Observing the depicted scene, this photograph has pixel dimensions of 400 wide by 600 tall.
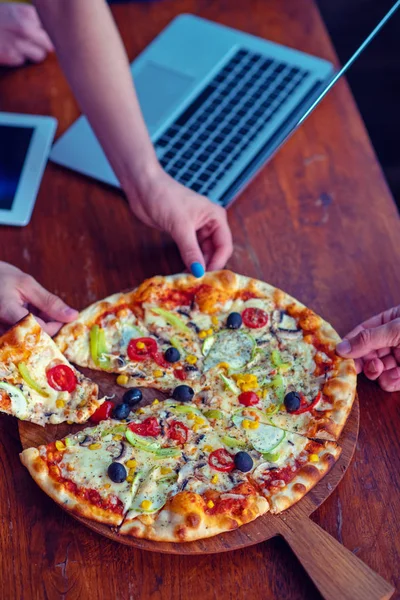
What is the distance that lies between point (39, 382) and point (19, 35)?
234 centimetres

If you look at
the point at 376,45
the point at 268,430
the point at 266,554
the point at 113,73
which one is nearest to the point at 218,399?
the point at 268,430

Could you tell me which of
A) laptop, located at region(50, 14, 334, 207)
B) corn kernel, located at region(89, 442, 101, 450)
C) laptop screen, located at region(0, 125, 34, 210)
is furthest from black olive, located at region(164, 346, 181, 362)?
laptop screen, located at region(0, 125, 34, 210)

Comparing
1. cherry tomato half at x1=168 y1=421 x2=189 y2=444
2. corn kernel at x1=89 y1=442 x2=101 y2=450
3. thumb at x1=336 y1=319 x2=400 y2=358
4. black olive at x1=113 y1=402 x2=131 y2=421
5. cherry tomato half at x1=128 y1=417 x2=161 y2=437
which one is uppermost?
thumb at x1=336 y1=319 x2=400 y2=358

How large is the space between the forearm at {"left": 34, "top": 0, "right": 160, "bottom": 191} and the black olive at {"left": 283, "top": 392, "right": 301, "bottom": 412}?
1193mm

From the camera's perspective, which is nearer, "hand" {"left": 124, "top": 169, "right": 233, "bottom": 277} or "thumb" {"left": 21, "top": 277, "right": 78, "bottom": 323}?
"thumb" {"left": 21, "top": 277, "right": 78, "bottom": 323}

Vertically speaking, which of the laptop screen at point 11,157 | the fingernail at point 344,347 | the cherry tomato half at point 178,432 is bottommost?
the laptop screen at point 11,157

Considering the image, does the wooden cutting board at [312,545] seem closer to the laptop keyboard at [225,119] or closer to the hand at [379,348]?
the hand at [379,348]

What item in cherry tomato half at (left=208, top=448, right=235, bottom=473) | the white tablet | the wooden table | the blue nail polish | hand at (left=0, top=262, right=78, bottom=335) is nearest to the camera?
the wooden table

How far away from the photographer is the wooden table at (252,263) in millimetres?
2547

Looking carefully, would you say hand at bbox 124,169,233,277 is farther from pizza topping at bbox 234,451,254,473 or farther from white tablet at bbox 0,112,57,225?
pizza topping at bbox 234,451,254,473

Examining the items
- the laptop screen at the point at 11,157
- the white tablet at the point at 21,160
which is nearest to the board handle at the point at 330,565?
the white tablet at the point at 21,160

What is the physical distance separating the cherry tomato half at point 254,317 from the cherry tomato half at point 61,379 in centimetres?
77

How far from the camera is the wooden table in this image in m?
2.55

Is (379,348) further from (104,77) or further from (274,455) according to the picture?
(104,77)
